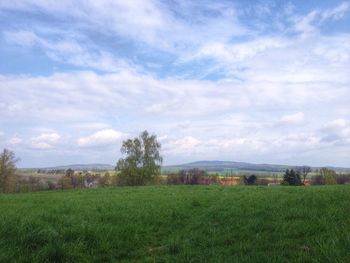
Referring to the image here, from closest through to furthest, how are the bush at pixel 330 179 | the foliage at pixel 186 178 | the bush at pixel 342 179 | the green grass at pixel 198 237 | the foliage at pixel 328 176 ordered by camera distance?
1. the green grass at pixel 198 237
2. the bush at pixel 330 179
3. the foliage at pixel 328 176
4. the foliage at pixel 186 178
5. the bush at pixel 342 179

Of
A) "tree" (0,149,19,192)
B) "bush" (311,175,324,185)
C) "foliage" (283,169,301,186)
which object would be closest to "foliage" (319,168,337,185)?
"bush" (311,175,324,185)

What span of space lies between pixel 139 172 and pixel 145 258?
2247 inches

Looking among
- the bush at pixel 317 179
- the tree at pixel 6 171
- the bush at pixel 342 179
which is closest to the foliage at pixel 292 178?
the bush at pixel 317 179

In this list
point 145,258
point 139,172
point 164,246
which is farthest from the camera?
point 139,172

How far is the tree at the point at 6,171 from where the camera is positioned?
223ft

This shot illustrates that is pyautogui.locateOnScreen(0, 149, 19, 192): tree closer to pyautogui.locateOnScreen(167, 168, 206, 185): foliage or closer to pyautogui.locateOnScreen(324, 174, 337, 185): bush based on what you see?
pyautogui.locateOnScreen(167, 168, 206, 185): foliage

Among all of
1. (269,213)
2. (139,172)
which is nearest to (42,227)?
(269,213)

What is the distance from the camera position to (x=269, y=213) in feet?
38.4

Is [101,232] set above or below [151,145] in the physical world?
below

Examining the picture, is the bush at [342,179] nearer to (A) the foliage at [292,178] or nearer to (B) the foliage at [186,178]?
(A) the foliage at [292,178]

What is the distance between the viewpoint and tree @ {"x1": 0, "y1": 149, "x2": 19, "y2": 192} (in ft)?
223

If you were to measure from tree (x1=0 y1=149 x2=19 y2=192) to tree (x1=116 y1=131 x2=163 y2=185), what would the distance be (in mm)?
21076

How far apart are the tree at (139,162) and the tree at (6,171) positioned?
69.1ft

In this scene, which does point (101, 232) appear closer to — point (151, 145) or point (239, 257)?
point (239, 257)
